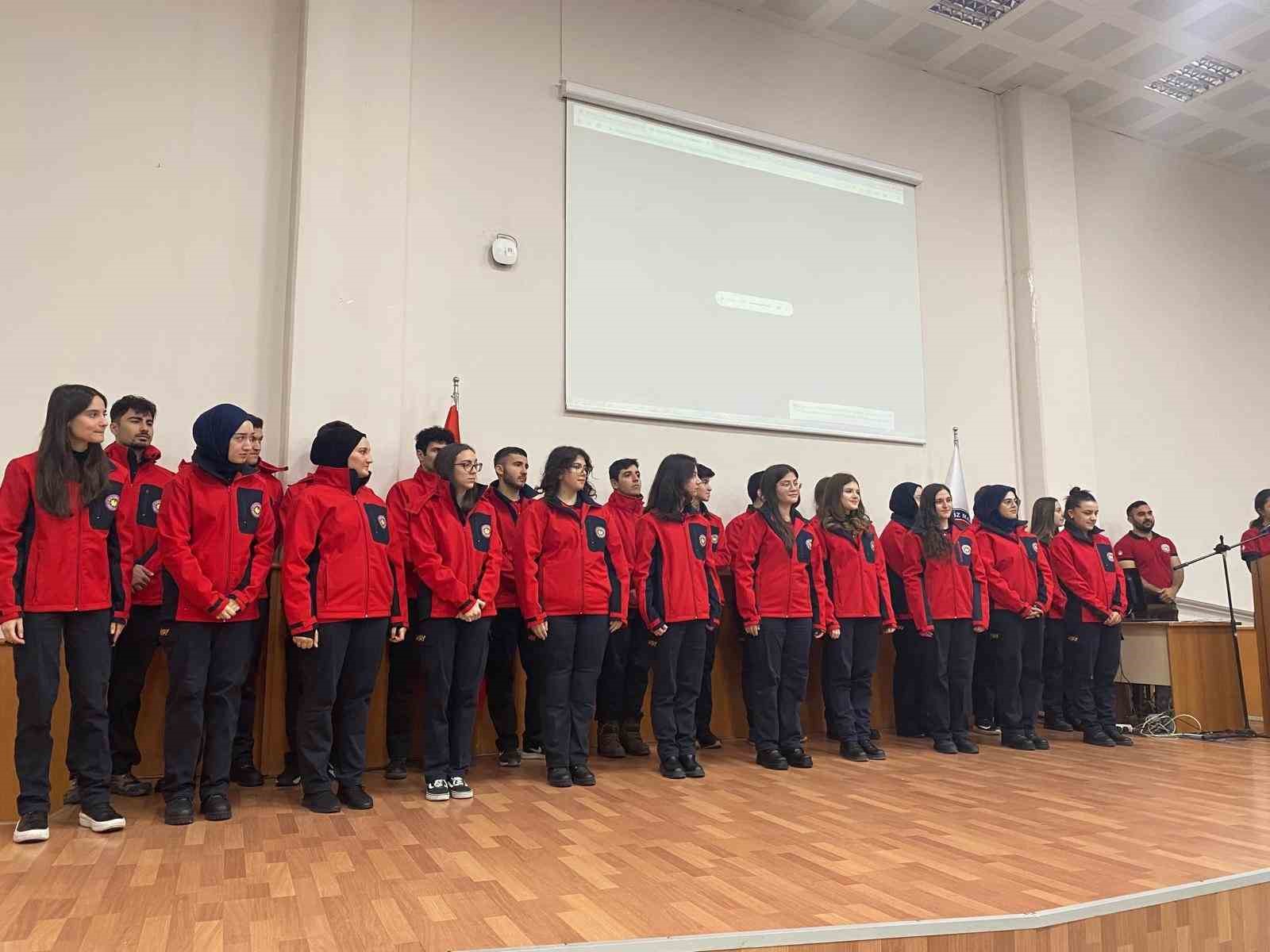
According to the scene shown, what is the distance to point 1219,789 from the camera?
12.0ft

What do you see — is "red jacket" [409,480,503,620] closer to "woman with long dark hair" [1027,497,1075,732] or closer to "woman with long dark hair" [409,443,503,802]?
"woman with long dark hair" [409,443,503,802]

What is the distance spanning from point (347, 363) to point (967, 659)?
327 centimetres

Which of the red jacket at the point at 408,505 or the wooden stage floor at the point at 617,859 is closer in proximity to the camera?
the wooden stage floor at the point at 617,859

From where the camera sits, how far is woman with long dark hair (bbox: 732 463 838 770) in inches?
163

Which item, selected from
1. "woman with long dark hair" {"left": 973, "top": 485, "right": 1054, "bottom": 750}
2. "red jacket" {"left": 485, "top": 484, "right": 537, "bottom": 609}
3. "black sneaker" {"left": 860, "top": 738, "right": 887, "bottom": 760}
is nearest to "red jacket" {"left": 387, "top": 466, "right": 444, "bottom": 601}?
"red jacket" {"left": 485, "top": 484, "right": 537, "bottom": 609}

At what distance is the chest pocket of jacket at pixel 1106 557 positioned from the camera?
5.19m

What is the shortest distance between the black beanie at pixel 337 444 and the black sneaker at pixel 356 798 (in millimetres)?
1121

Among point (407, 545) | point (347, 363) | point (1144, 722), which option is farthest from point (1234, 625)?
point (347, 363)

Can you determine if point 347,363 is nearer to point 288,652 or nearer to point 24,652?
point 288,652

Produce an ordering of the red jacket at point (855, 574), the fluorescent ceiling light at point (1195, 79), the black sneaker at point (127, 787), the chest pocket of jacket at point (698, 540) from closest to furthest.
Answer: the black sneaker at point (127, 787) < the chest pocket of jacket at point (698, 540) < the red jacket at point (855, 574) < the fluorescent ceiling light at point (1195, 79)

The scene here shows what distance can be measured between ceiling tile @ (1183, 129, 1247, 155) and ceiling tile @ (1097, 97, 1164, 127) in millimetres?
723

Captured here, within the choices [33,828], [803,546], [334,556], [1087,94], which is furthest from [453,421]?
[1087,94]

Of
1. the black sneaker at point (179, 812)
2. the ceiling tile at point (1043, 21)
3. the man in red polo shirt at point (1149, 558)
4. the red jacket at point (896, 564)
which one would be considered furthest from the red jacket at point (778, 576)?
the ceiling tile at point (1043, 21)

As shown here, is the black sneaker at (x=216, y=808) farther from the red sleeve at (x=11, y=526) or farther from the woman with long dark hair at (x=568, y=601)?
the woman with long dark hair at (x=568, y=601)
